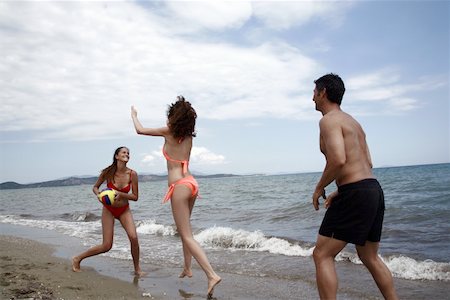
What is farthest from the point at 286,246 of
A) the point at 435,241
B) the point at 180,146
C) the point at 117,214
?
the point at 180,146

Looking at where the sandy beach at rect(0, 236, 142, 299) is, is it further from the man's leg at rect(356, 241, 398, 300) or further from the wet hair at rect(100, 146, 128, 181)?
the man's leg at rect(356, 241, 398, 300)

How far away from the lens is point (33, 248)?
9336 millimetres

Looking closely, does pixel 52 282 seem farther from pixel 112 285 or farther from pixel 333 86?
pixel 333 86

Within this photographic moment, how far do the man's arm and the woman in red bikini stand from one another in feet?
11.5

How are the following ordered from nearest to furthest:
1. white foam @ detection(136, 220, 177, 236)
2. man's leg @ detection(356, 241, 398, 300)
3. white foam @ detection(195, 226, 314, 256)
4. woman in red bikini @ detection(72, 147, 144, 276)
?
man's leg @ detection(356, 241, 398, 300) < woman in red bikini @ detection(72, 147, 144, 276) < white foam @ detection(195, 226, 314, 256) < white foam @ detection(136, 220, 177, 236)

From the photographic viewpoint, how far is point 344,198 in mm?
3445

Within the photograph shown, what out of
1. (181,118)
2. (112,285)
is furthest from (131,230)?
(181,118)

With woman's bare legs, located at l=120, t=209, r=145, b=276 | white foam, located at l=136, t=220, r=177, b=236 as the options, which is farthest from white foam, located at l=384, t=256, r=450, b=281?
white foam, located at l=136, t=220, r=177, b=236

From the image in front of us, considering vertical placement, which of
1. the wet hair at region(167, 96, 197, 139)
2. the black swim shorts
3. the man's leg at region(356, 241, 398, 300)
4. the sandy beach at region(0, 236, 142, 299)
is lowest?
the sandy beach at region(0, 236, 142, 299)

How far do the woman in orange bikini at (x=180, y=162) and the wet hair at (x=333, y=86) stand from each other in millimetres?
1677

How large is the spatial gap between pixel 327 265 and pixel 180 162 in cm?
209

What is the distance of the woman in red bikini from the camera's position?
6164 mm

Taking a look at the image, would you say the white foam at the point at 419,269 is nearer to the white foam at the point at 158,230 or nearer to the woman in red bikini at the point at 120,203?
the woman in red bikini at the point at 120,203

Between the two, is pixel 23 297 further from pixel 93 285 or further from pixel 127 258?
pixel 127 258
